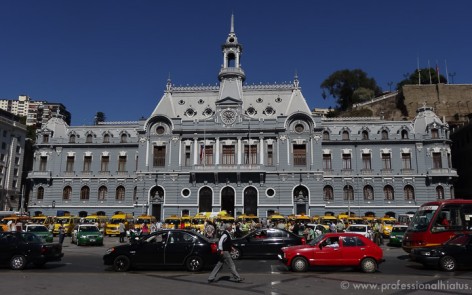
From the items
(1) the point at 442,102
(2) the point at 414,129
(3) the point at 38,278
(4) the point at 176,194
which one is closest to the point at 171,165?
(4) the point at 176,194

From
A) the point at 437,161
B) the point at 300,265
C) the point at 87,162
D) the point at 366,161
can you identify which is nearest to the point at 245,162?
the point at 366,161

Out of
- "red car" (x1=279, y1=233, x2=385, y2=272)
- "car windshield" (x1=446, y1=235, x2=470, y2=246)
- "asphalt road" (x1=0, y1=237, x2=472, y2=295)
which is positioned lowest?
"asphalt road" (x1=0, y1=237, x2=472, y2=295)

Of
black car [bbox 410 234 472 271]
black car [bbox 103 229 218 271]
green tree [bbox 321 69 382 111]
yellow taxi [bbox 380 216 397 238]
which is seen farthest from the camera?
→ green tree [bbox 321 69 382 111]

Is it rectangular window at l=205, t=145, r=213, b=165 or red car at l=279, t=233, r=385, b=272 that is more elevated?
rectangular window at l=205, t=145, r=213, b=165

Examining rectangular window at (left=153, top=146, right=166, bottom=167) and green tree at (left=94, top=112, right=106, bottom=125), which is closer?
rectangular window at (left=153, top=146, right=166, bottom=167)

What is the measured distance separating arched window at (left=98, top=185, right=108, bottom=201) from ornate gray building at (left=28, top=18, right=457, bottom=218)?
13 centimetres

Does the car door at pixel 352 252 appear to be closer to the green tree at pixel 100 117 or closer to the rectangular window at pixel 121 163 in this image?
the rectangular window at pixel 121 163

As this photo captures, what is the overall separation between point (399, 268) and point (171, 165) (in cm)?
3642

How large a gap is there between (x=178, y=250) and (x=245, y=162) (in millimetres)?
34177

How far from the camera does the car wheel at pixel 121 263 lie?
16.2 meters

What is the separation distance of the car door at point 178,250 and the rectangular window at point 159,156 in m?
35.4

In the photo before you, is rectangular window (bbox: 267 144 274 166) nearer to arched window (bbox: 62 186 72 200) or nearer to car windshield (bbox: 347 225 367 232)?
car windshield (bbox: 347 225 367 232)

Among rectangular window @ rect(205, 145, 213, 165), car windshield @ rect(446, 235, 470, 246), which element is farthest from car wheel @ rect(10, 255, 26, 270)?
rectangular window @ rect(205, 145, 213, 165)

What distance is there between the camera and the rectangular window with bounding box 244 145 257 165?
50.3 m
